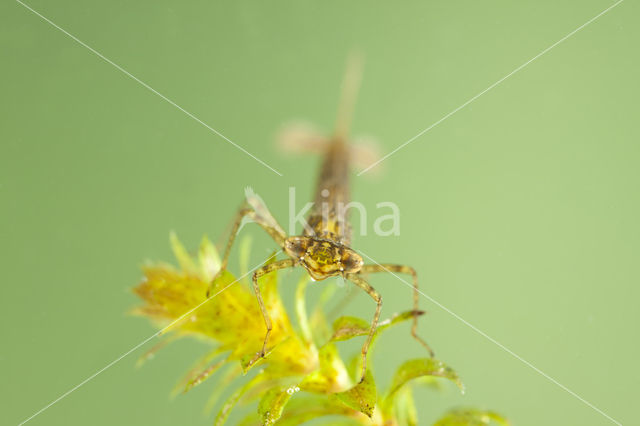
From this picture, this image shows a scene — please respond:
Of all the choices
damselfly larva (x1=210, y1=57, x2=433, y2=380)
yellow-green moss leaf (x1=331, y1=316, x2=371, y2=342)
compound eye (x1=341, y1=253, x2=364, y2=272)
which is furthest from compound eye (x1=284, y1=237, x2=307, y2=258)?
yellow-green moss leaf (x1=331, y1=316, x2=371, y2=342)

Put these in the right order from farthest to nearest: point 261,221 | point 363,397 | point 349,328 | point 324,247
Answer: point 261,221
point 324,247
point 349,328
point 363,397

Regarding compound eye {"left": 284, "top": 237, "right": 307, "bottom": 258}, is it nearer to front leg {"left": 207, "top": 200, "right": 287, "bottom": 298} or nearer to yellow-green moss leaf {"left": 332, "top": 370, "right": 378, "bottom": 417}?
front leg {"left": 207, "top": 200, "right": 287, "bottom": 298}

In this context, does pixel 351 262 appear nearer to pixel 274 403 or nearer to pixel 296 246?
pixel 296 246

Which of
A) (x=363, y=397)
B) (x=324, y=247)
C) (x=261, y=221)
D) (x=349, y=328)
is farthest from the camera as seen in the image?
(x=261, y=221)

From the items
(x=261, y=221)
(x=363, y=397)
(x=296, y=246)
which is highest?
(x=261, y=221)

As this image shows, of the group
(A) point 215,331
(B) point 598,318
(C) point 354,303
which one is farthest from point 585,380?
(A) point 215,331

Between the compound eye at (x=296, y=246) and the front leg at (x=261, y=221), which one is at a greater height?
the front leg at (x=261, y=221)

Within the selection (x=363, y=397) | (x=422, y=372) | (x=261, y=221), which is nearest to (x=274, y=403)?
(x=363, y=397)

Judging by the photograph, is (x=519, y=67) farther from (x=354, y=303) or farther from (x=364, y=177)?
(x=354, y=303)

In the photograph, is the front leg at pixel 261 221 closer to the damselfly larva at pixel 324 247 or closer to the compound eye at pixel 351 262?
the damselfly larva at pixel 324 247

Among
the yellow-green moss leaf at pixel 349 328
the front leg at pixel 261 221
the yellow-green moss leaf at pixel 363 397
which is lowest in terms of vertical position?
the yellow-green moss leaf at pixel 363 397

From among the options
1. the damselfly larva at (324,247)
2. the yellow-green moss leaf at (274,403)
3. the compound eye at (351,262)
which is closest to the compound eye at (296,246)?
the damselfly larva at (324,247)
